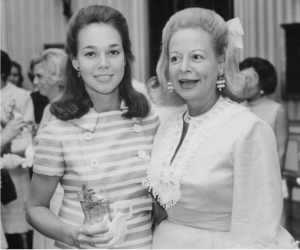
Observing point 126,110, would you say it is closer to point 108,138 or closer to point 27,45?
A: point 108,138

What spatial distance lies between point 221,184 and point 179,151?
0.73 feet

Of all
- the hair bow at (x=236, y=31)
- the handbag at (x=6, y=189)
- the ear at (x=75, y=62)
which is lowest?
the handbag at (x=6, y=189)

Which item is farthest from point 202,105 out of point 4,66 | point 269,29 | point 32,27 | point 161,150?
point 32,27

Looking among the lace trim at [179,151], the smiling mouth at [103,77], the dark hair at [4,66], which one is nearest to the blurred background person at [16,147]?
the dark hair at [4,66]

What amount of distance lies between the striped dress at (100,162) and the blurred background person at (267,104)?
2.05 m

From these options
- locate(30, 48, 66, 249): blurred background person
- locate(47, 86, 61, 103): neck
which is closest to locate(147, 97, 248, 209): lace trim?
locate(30, 48, 66, 249): blurred background person

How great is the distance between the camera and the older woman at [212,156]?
1525mm

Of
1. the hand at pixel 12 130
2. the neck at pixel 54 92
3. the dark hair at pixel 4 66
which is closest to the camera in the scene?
the hand at pixel 12 130

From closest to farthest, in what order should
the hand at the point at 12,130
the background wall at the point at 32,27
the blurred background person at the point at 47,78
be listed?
1. the hand at the point at 12,130
2. the blurred background person at the point at 47,78
3. the background wall at the point at 32,27

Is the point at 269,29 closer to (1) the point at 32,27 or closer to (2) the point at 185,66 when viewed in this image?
(1) the point at 32,27

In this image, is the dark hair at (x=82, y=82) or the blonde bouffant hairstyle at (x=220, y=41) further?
the dark hair at (x=82, y=82)

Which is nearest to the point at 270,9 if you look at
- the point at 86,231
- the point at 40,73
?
the point at 40,73

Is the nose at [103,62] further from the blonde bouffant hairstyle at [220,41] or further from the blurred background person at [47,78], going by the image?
the blurred background person at [47,78]

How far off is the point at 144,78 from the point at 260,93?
1407 mm
